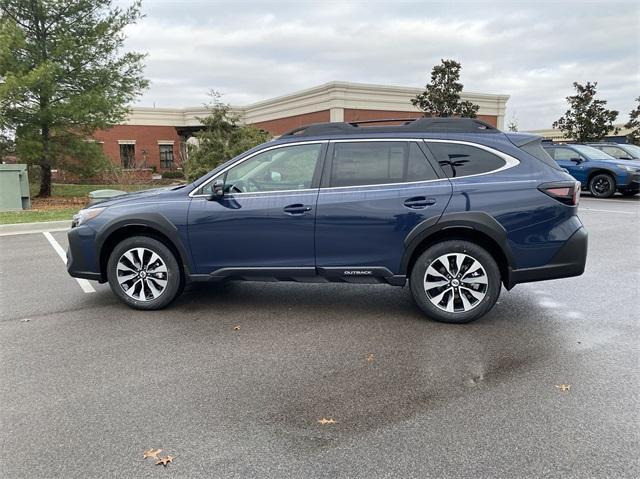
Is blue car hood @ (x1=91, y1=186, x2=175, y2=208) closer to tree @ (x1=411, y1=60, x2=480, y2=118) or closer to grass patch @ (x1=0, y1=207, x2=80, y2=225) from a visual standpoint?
grass patch @ (x1=0, y1=207, x2=80, y2=225)

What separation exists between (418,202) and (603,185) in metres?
14.8

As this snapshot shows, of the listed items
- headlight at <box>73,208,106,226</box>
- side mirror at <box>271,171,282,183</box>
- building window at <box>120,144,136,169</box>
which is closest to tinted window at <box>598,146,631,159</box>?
side mirror at <box>271,171,282,183</box>

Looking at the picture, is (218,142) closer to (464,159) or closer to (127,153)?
(464,159)

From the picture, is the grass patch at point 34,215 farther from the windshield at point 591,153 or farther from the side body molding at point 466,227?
the windshield at point 591,153

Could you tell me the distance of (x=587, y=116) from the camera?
28.3 metres

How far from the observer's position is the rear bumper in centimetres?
457

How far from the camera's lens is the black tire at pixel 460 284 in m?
4.64

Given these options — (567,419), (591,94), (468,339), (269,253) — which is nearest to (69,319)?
(269,253)

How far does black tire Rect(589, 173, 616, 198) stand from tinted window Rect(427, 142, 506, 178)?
14067 mm

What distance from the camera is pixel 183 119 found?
1528 inches

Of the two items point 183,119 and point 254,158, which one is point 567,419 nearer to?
point 254,158

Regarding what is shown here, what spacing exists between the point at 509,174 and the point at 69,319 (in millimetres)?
4516

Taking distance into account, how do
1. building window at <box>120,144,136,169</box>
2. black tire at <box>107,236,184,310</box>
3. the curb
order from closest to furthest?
black tire at <box>107,236,184,310</box> → the curb → building window at <box>120,144,136,169</box>

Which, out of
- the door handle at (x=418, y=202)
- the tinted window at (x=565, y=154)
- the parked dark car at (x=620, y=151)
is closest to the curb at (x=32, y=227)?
the door handle at (x=418, y=202)
